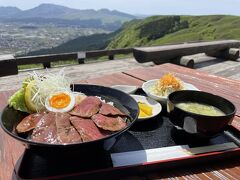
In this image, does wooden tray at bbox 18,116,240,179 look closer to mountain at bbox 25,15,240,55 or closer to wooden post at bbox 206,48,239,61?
wooden post at bbox 206,48,239,61

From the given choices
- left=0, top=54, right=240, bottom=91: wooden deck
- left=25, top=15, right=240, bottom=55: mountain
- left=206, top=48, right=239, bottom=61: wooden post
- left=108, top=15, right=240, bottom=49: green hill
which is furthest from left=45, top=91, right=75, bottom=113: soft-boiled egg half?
left=108, top=15, right=240, bottom=49: green hill

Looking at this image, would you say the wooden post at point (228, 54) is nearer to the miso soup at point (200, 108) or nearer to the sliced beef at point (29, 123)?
the miso soup at point (200, 108)

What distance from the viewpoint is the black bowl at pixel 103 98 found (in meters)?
1.08

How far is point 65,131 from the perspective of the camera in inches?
46.2

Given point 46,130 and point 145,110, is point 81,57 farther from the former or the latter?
point 46,130

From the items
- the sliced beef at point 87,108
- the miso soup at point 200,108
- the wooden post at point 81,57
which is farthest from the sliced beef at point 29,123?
the wooden post at point 81,57

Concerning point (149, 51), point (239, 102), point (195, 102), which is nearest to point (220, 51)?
point (149, 51)

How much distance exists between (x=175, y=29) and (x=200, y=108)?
3064 inches

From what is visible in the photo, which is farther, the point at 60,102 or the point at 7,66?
the point at 7,66

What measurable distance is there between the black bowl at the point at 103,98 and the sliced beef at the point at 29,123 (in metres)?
0.03

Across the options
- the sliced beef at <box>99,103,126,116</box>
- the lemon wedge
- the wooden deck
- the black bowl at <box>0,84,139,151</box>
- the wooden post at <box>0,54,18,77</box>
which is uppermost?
the sliced beef at <box>99,103,126,116</box>

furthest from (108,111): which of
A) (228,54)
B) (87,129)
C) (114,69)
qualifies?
(228,54)

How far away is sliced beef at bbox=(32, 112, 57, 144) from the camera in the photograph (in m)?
1.12

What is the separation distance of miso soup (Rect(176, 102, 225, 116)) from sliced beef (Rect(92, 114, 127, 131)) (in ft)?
1.33
